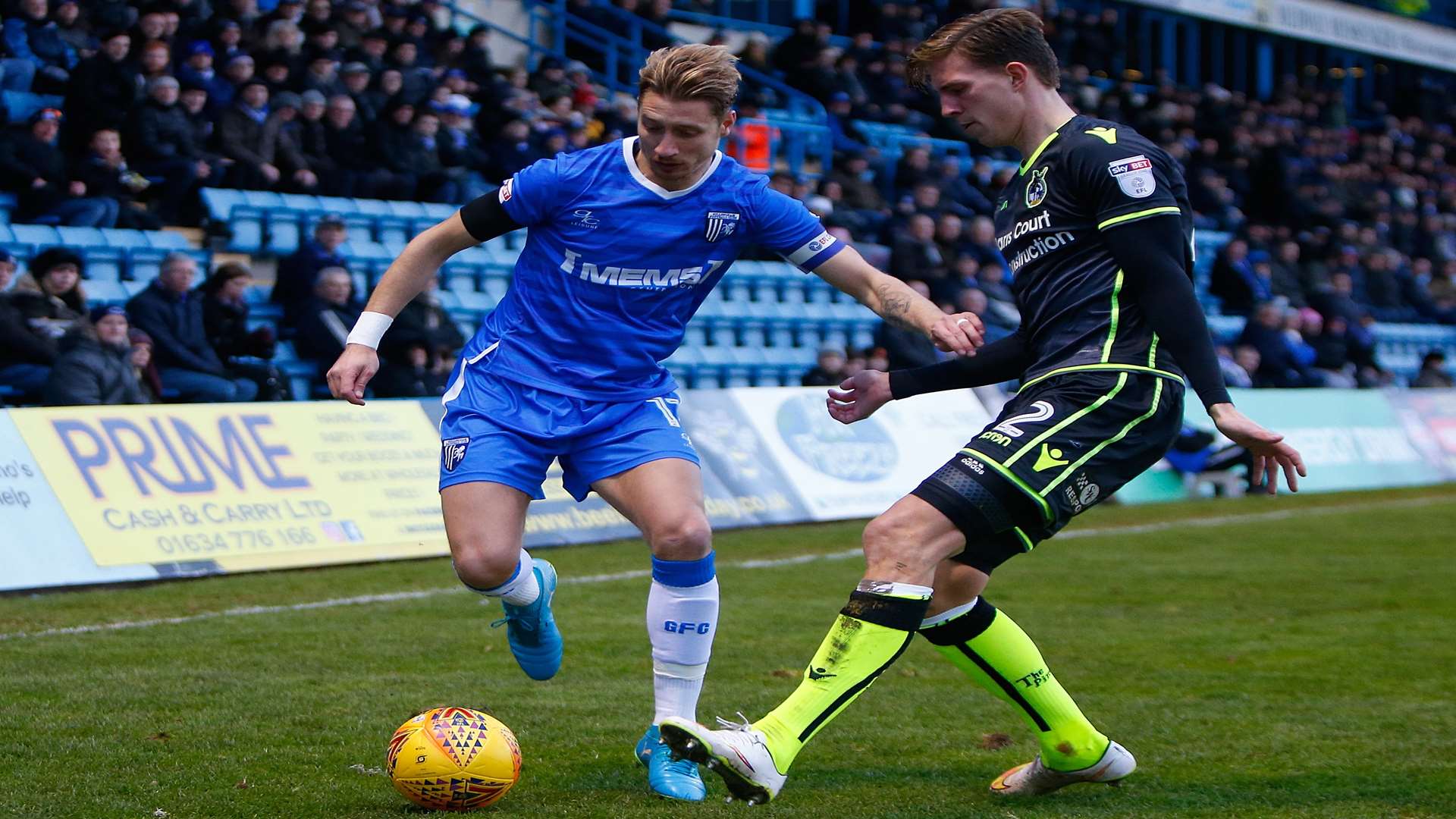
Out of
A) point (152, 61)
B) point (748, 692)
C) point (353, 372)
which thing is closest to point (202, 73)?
point (152, 61)

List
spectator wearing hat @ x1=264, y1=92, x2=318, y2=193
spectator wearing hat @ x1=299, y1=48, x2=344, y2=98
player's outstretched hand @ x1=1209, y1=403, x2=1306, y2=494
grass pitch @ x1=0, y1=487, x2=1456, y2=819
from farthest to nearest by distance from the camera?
spectator wearing hat @ x1=299, y1=48, x2=344, y2=98, spectator wearing hat @ x1=264, y1=92, x2=318, y2=193, grass pitch @ x1=0, y1=487, x2=1456, y2=819, player's outstretched hand @ x1=1209, y1=403, x2=1306, y2=494

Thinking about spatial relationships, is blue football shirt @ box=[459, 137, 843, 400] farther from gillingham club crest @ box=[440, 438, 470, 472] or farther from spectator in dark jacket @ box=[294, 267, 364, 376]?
spectator in dark jacket @ box=[294, 267, 364, 376]

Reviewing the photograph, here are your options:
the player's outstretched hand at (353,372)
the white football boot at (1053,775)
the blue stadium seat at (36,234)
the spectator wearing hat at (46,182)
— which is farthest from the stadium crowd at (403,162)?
the white football boot at (1053,775)

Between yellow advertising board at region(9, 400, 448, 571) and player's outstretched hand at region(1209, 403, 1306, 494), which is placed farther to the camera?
yellow advertising board at region(9, 400, 448, 571)

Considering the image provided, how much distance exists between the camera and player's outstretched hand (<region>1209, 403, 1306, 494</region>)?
4.12m

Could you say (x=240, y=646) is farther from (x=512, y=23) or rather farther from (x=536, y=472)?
(x=512, y=23)

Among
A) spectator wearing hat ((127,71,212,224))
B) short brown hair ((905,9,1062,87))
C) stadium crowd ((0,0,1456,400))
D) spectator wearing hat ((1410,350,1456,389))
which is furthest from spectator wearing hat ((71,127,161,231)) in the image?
spectator wearing hat ((1410,350,1456,389))

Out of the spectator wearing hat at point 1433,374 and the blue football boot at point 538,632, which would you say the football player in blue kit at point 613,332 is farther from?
the spectator wearing hat at point 1433,374

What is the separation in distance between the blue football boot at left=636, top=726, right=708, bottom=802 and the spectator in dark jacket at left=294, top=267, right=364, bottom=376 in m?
8.65

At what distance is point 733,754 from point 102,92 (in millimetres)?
→ 10755

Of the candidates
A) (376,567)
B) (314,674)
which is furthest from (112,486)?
(314,674)

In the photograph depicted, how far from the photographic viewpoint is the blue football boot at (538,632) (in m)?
5.48

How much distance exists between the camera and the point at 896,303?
497 cm

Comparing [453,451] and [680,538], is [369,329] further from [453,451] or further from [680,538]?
[680,538]
